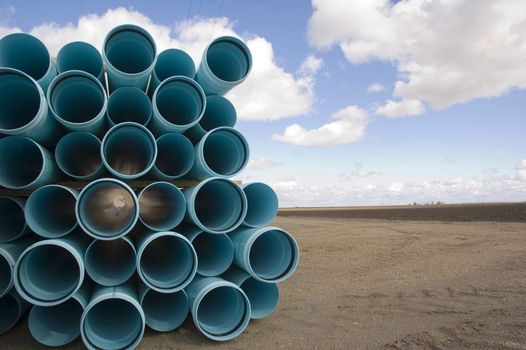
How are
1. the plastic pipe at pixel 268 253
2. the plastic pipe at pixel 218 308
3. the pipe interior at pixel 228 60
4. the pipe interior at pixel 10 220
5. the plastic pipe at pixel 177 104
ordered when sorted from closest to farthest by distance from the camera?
the plastic pipe at pixel 218 308 → the plastic pipe at pixel 268 253 → the plastic pipe at pixel 177 104 → the pipe interior at pixel 10 220 → the pipe interior at pixel 228 60

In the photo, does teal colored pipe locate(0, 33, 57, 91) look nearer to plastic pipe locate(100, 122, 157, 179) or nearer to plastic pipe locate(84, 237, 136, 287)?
plastic pipe locate(100, 122, 157, 179)

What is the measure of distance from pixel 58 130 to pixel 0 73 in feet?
2.37

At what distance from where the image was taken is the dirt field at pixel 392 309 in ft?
12.5

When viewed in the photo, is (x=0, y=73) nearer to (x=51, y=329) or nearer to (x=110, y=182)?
(x=110, y=182)

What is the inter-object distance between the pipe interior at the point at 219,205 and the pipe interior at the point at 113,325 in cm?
118

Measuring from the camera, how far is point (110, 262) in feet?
13.8

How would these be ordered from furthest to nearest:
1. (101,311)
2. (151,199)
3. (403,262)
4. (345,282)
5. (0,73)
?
(403,262), (345,282), (151,199), (101,311), (0,73)

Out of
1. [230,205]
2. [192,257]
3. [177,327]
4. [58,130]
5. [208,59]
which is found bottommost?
[177,327]

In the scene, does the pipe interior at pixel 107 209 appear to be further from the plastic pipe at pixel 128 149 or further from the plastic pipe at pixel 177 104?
the plastic pipe at pixel 177 104

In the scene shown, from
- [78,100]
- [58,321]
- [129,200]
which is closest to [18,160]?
[78,100]

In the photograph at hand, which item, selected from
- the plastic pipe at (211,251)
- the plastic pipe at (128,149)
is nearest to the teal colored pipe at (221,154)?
the plastic pipe at (128,149)

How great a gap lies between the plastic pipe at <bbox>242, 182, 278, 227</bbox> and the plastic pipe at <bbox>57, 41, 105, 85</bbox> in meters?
2.20

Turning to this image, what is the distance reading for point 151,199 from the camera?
182 inches

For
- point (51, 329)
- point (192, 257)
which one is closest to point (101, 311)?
point (51, 329)
